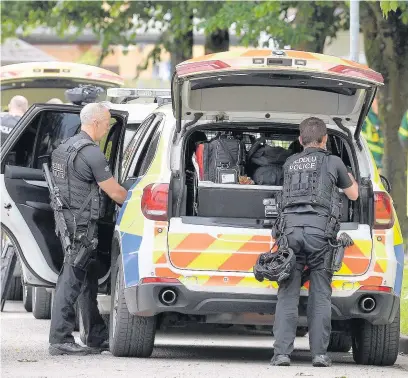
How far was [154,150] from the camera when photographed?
10531 millimetres

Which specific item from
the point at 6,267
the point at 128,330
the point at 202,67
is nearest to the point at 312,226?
the point at 202,67

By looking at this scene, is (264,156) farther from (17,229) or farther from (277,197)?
(17,229)

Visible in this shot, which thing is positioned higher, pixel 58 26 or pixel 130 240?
pixel 58 26

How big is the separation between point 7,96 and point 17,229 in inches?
452

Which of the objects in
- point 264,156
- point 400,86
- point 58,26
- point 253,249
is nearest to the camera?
point 253,249

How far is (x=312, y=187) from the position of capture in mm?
10117

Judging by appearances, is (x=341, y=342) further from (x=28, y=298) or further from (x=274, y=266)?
(x=28, y=298)

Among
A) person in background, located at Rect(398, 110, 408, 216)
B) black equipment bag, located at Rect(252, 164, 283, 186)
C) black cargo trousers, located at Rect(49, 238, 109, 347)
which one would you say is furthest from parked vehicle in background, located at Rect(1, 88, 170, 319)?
person in background, located at Rect(398, 110, 408, 216)

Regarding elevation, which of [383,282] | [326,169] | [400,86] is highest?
[400,86]

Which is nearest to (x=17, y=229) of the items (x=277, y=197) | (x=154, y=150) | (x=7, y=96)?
(x=154, y=150)

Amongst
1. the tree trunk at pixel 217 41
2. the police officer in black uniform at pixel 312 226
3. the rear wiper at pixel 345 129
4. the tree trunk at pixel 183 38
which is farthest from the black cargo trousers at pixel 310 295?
the tree trunk at pixel 217 41

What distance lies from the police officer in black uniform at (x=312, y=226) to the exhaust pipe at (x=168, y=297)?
2.12 feet

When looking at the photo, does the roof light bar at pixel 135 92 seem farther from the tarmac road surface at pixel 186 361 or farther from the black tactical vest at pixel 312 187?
the black tactical vest at pixel 312 187

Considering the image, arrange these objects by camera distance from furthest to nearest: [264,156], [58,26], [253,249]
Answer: [58,26]
[264,156]
[253,249]
